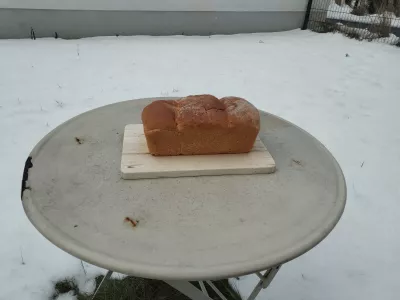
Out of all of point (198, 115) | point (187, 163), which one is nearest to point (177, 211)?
point (187, 163)

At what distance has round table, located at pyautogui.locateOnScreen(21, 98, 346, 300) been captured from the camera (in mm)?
881

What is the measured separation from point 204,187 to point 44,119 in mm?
2607

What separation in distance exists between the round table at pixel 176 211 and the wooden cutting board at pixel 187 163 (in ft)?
0.08

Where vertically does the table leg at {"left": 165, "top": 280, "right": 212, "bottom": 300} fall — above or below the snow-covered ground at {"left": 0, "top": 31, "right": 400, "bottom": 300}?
above

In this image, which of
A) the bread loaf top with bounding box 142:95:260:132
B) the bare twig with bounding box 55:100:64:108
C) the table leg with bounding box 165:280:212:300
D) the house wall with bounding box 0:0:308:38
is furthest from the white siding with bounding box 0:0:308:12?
the table leg with bounding box 165:280:212:300

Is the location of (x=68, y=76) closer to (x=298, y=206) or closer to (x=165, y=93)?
(x=165, y=93)

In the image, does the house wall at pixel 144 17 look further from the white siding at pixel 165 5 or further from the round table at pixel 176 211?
the round table at pixel 176 211

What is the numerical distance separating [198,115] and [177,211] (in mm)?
371

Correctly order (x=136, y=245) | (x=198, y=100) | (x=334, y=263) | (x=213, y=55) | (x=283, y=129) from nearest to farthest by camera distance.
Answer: (x=136, y=245), (x=198, y=100), (x=283, y=129), (x=334, y=263), (x=213, y=55)

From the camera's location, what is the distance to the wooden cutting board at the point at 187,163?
117cm

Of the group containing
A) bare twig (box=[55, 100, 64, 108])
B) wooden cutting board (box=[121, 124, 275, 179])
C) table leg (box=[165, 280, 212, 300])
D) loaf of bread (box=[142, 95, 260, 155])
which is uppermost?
loaf of bread (box=[142, 95, 260, 155])

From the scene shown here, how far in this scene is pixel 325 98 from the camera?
4176mm

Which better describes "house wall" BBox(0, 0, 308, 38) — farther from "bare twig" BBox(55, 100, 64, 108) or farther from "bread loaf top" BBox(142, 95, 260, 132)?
"bread loaf top" BBox(142, 95, 260, 132)

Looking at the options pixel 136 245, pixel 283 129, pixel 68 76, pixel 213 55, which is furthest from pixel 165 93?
pixel 136 245
